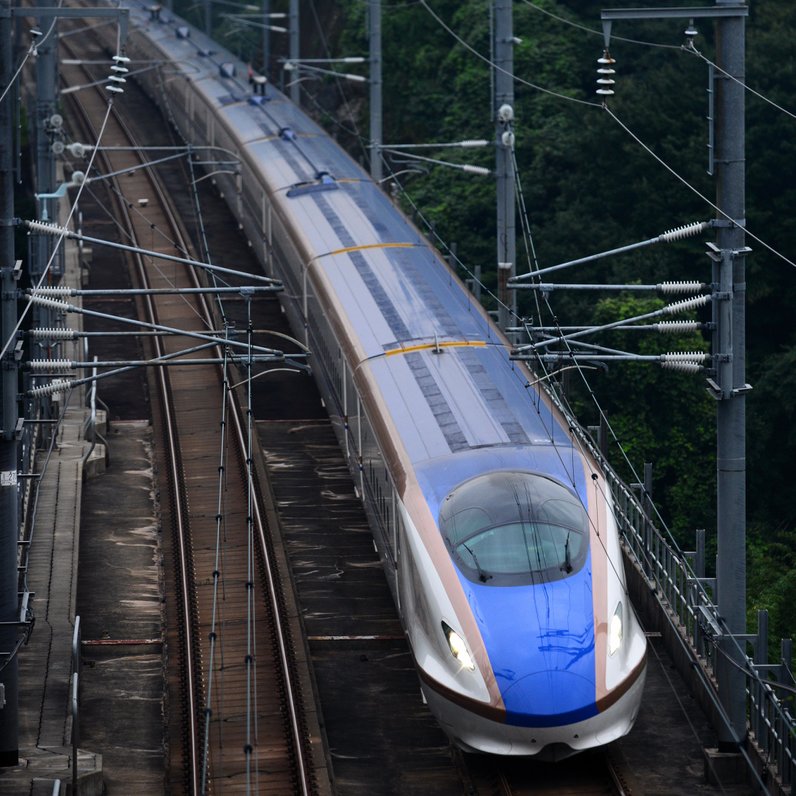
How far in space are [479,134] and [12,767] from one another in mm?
38852

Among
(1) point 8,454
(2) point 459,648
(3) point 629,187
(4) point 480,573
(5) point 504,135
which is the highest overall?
(5) point 504,135

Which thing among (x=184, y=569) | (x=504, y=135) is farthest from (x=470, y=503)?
(x=504, y=135)

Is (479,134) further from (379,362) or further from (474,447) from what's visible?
(474,447)

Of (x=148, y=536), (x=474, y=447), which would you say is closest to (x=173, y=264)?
(x=148, y=536)

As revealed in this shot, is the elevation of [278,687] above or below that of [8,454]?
below

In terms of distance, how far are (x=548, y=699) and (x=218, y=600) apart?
29.5ft

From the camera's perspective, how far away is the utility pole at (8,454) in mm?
21516

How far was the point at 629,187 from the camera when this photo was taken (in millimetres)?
51500

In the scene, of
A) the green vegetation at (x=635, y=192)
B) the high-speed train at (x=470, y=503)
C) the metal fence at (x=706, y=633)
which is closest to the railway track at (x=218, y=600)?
the high-speed train at (x=470, y=503)

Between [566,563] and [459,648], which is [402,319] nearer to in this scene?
[566,563]

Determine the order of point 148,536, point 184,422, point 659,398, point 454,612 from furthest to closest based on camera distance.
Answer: point 659,398 < point 184,422 < point 148,536 < point 454,612

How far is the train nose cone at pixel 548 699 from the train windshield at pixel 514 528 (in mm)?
1517

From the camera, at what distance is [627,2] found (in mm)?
61156

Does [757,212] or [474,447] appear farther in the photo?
[757,212]
